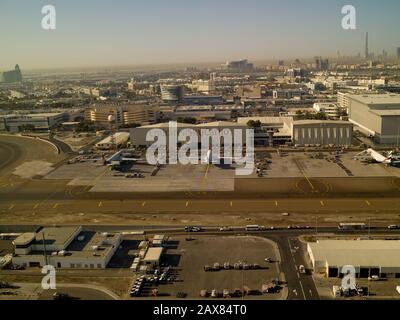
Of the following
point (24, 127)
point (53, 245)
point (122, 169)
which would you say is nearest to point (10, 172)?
point (122, 169)

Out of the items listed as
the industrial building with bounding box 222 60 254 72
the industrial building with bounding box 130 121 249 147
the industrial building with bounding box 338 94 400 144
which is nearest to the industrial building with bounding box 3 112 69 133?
the industrial building with bounding box 130 121 249 147

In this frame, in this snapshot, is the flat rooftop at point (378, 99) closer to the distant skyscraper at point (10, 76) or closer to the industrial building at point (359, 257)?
the industrial building at point (359, 257)

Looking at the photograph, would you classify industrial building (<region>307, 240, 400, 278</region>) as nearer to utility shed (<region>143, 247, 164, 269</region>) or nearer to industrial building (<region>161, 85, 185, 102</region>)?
utility shed (<region>143, 247, 164, 269</region>)

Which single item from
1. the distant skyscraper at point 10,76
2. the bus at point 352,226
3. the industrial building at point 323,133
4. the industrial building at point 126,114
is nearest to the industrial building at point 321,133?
the industrial building at point 323,133

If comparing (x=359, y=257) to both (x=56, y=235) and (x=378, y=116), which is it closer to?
(x=56, y=235)

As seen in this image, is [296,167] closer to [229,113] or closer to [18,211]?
[18,211]
